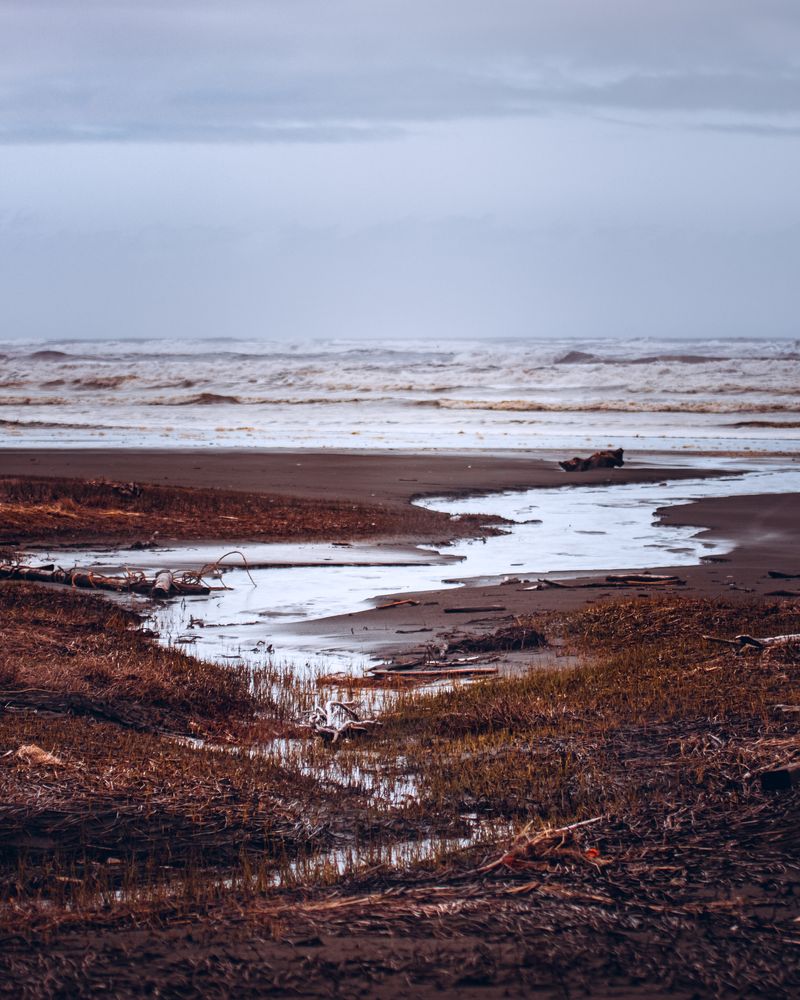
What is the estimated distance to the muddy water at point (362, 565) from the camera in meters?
10.3

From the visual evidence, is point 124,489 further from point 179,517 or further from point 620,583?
point 620,583

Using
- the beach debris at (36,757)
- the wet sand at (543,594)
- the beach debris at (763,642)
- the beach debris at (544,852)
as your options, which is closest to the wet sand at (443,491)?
the wet sand at (543,594)

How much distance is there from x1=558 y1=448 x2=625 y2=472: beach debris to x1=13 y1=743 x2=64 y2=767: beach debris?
71.3 feet

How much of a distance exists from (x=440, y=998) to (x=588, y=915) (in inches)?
31.6

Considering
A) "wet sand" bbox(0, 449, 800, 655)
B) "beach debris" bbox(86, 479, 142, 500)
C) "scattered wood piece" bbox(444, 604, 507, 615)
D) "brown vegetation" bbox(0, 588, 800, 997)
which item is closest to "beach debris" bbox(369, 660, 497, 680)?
"wet sand" bbox(0, 449, 800, 655)

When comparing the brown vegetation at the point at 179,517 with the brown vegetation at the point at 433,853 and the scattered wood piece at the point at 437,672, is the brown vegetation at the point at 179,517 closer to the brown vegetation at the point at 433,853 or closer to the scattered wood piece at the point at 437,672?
the scattered wood piece at the point at 437,672

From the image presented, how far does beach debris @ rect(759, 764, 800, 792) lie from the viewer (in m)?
5.57

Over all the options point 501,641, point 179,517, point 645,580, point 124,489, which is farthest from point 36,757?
point 124,489

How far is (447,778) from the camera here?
6.09 meters

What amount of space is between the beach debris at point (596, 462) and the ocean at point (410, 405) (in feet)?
21.2

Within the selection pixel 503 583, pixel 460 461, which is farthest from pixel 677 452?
pixel 503 583

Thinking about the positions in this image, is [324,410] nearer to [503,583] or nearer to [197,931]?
[503,583]

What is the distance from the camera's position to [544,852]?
4.80 metres

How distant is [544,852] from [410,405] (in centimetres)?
5296
